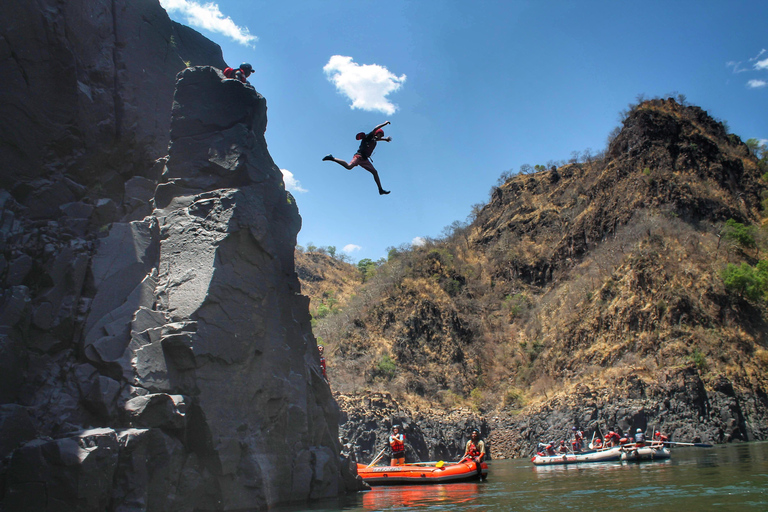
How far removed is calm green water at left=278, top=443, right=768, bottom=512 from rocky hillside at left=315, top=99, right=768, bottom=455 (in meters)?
11.8

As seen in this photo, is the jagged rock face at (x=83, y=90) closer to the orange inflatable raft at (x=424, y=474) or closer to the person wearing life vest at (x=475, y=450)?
the orange inflatable raft at (x=424, y=474)

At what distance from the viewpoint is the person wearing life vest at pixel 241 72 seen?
1492 cm

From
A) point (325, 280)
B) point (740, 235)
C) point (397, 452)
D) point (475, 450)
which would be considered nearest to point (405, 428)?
Answer: point (397, 452)

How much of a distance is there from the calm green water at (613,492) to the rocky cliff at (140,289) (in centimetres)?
244

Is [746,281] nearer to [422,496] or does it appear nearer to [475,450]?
[475,450]

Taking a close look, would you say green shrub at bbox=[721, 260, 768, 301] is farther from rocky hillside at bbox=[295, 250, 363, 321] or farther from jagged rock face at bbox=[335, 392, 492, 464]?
rocky hillside at bbox=[295, 250, 363, 321]

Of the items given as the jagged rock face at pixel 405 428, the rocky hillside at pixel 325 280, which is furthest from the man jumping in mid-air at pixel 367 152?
the rocky hillside at pixel 325 280

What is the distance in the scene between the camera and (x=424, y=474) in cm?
1914

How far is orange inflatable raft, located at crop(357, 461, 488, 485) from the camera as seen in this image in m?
18.5

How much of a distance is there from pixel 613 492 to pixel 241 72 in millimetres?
14687

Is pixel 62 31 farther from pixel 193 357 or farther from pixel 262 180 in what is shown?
pixel 193 357

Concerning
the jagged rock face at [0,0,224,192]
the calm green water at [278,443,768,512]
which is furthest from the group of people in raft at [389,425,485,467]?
the jagged rock face at [0,0,224,192]

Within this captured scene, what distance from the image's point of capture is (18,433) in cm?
977

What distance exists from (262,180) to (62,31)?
603 centimetres
